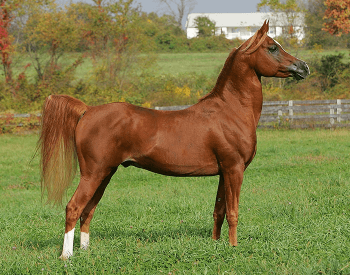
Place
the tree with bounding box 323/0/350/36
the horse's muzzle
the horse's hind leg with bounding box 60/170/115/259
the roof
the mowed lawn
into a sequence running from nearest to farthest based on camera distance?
the mowed lawn, the horse's hind leg with bounding box 60/170/115/259, the horse's muzzle, the tree with bounding box 323/0/350/36, the roof

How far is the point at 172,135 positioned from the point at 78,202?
1181 millimetres

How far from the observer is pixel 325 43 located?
39.9m

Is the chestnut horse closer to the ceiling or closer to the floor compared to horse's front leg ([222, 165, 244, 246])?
closer to the ceiling

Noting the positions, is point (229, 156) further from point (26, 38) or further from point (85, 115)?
point (26, 38)

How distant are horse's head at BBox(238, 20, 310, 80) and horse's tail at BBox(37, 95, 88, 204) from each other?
1.88 metres

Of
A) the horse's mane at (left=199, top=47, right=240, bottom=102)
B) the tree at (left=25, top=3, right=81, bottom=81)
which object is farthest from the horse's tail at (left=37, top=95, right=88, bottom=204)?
the tree at (left=25, top=3, right=81, bottom=81)

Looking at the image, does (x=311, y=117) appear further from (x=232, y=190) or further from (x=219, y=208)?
(x=232, y=190)

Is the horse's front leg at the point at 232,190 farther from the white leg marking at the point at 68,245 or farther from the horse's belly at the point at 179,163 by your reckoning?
the white leg marking at the point at 68,245

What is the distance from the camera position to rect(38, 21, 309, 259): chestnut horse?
4.28 m

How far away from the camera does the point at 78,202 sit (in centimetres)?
423

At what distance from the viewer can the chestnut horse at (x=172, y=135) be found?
14.0ft

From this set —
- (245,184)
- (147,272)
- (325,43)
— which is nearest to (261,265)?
(147,272)

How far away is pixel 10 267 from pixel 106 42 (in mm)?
24333

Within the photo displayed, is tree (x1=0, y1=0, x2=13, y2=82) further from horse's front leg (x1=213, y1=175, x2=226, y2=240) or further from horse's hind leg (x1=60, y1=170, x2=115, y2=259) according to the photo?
horse's front leg (x1=213, y1=175, x2=226, y2=240)
